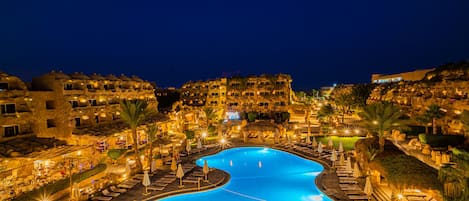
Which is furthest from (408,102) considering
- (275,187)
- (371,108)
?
(275,187)

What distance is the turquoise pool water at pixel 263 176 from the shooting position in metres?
17.9

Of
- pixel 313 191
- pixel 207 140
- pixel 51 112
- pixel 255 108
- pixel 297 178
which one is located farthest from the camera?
pixel 255 108

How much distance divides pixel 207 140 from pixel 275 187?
15785 millimetres

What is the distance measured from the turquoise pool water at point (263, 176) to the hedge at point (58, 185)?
19.4 feet

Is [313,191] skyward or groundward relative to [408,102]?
groundward

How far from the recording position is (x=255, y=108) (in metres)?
52.2

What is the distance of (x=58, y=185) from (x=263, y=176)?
13.6 meters

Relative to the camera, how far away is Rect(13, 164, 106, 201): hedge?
14794mm

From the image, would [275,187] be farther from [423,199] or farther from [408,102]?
[408,102]

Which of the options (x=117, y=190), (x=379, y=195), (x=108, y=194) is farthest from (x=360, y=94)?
(x=108, y=194)

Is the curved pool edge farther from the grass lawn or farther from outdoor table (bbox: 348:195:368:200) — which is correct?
the grass lawn

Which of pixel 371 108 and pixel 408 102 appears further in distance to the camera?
pixel 408 102

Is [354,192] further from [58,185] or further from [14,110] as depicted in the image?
[14,110]

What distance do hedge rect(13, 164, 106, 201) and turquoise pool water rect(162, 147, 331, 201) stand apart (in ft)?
19.4
